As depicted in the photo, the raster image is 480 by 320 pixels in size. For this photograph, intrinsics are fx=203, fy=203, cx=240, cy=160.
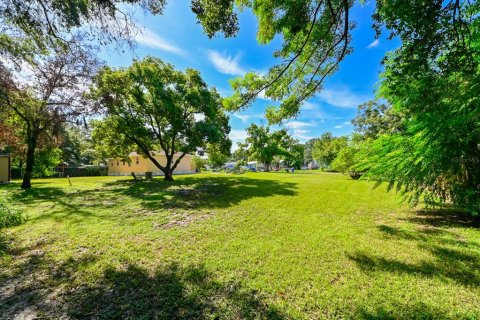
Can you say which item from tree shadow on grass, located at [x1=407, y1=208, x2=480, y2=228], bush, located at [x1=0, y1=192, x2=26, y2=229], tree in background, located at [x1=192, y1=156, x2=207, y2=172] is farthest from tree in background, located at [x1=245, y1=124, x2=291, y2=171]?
bush, located at [x1=0, y1=192, x2=26, y2=229]

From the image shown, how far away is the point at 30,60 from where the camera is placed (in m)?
8.07

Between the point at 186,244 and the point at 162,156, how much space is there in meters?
27.7

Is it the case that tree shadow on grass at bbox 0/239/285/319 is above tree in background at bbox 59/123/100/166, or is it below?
below

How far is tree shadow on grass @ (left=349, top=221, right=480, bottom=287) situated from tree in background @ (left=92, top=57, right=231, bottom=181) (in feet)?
47.6

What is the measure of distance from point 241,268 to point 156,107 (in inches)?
612

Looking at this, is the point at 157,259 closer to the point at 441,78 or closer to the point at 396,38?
the point at 396,38

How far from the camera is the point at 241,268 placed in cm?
336

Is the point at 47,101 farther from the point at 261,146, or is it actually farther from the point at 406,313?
the point at 261,146

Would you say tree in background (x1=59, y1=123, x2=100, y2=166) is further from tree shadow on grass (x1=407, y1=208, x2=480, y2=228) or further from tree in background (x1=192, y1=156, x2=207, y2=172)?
tree shadow on grass (x1=407, y1=208, x2=480, y2=228)

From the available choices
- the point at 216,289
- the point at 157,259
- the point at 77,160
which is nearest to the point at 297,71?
the point at 216,289

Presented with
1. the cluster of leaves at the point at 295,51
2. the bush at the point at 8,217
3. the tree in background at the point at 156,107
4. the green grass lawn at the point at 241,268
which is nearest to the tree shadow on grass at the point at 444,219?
the green grass lawn at the point at 241,268

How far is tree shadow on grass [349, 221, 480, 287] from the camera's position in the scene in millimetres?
3107

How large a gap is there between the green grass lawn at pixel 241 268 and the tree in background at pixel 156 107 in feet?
37.9

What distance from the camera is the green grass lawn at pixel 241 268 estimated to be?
2.47 meters
